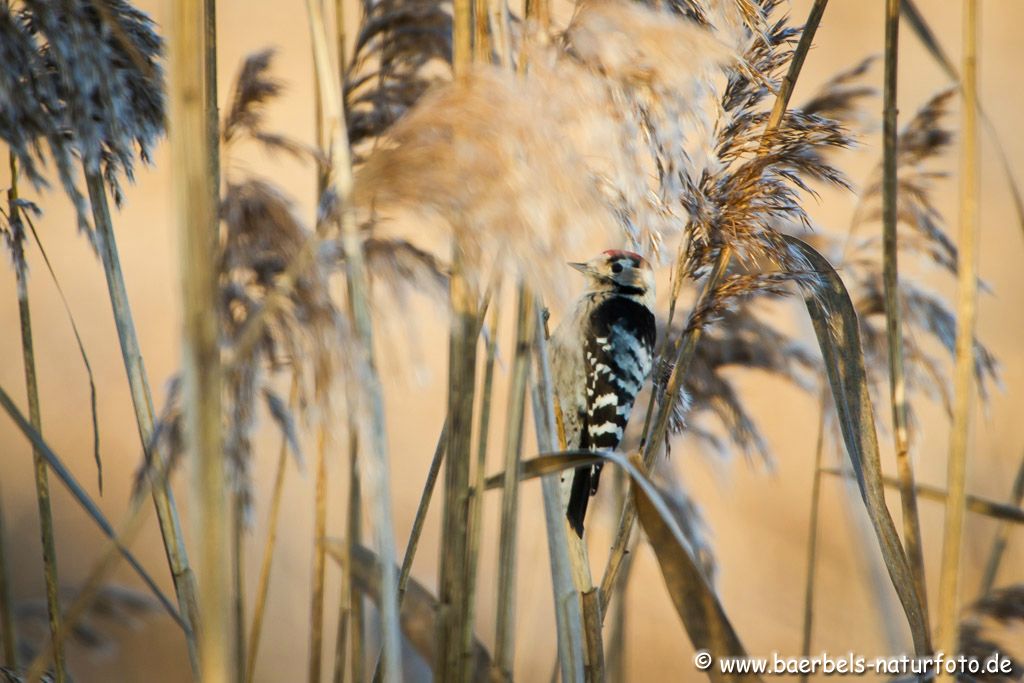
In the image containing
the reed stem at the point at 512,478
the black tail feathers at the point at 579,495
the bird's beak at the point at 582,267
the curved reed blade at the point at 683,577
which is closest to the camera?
the curved reed blade at the point at 683,577

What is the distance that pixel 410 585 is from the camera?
1.62 m

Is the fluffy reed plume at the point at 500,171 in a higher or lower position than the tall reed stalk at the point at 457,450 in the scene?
higher

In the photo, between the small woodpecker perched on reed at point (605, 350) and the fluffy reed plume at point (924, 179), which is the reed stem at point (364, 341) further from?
the fluffy reed plume at point (924, 179)

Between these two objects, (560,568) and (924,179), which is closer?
(560,568)

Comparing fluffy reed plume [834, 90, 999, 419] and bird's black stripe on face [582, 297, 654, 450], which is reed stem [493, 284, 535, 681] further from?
fluffy reed plume [834, 90, 999, 419]

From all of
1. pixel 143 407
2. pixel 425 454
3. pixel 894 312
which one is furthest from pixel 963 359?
pixel 425 454

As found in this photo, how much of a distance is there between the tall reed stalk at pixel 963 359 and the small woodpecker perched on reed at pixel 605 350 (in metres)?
1.19

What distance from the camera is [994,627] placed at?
1676mm

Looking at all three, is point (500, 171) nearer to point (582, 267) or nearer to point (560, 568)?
point (560, 568)

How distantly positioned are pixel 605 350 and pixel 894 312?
1259mm

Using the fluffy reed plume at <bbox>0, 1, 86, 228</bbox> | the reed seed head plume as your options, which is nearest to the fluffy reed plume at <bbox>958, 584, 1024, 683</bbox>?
the reed seed head plume

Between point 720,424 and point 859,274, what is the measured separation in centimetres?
57

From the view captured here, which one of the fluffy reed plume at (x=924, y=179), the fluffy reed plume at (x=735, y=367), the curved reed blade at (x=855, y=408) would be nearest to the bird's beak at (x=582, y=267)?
the fluffy reed plume at (x=735, y=367)

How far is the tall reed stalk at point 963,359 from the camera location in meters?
0.99
